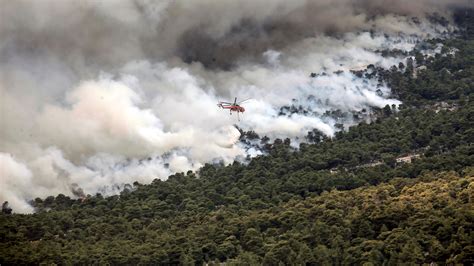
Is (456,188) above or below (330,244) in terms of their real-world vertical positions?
above

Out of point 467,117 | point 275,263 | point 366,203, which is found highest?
point 467,117

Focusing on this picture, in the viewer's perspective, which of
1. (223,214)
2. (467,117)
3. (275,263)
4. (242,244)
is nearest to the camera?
(275,263)

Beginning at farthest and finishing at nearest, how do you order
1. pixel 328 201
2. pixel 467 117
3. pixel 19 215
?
1. pixel 467 117
2. pixel 19 215
3. pixel 328 201

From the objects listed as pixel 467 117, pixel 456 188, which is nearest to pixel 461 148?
pixel 467 117

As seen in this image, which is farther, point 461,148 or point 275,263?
point 461,148

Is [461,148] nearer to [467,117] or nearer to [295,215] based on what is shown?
[467,117]

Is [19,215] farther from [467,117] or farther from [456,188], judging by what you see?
[467,117]
